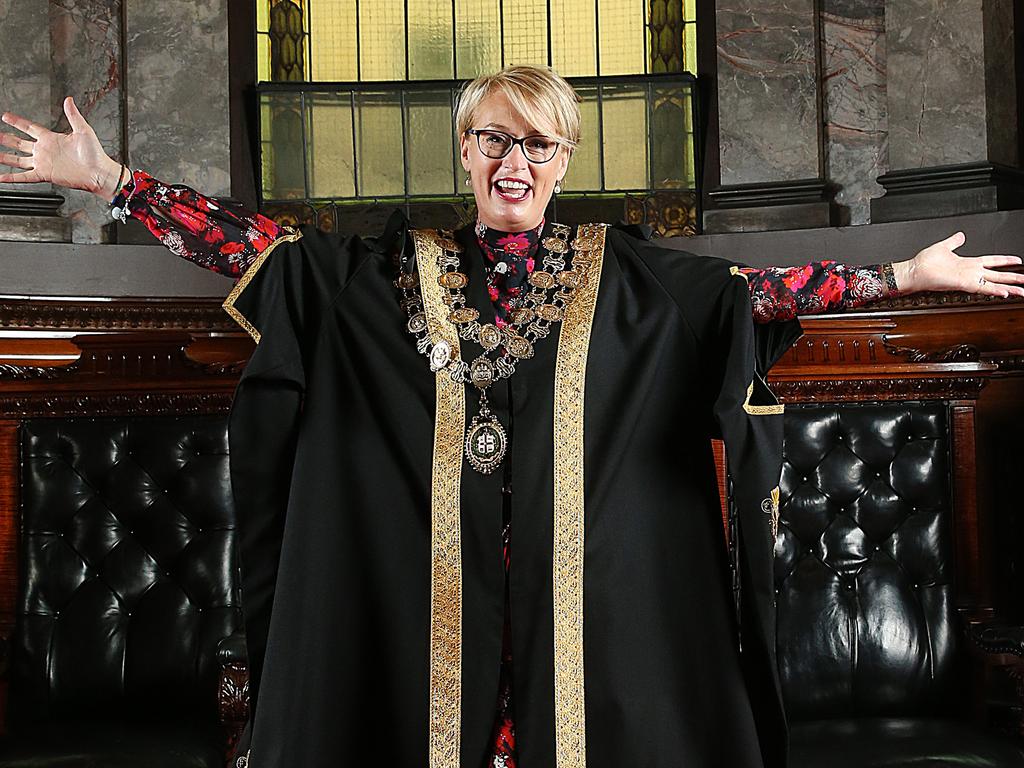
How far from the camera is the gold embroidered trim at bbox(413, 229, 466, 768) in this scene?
2.10 m

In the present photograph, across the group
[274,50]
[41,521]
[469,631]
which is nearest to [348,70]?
[274,50]

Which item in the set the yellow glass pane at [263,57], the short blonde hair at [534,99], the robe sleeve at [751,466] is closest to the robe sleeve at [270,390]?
the short blonde hair at [534,99]

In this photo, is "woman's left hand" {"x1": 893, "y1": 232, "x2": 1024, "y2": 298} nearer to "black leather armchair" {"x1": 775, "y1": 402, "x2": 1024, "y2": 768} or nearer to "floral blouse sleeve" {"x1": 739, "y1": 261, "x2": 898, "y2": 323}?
"floral blouse sleeve" {"x1": 739, "y1": 261, "x2": 898, "y2": 323}

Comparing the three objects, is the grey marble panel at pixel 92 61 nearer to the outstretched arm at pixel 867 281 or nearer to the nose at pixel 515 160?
the nose at pixel 515 160

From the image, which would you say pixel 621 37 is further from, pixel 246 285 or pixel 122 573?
pixel 246 285

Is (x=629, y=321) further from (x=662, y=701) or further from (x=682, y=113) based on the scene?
(x=682, y=113)

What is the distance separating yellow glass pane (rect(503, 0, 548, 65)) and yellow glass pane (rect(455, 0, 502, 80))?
0.13 feet

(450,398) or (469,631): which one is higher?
(450,398)

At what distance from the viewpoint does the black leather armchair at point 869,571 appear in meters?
3.43

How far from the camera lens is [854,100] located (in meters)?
4.57

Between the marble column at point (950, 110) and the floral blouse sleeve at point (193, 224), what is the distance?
271 cm

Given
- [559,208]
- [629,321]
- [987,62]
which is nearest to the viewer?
[629,321]

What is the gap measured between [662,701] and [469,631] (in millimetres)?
341

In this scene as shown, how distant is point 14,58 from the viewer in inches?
171
